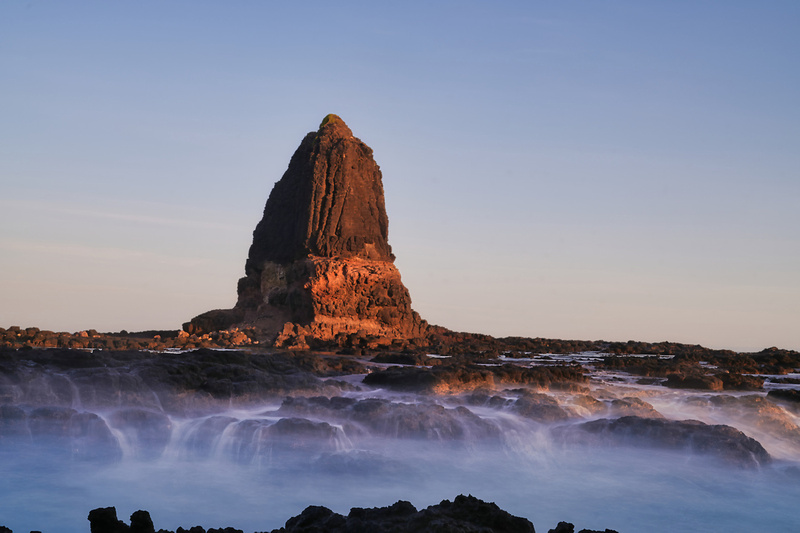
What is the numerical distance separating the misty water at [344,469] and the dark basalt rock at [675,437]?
17 cm

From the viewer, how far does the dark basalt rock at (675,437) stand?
43.5ft

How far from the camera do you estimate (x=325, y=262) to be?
41031mm

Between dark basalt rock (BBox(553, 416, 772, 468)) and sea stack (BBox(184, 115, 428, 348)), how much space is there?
2304 centimetres

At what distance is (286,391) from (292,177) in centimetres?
3270

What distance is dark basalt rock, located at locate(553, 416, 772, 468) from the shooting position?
43.5 feet

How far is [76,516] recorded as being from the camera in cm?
996

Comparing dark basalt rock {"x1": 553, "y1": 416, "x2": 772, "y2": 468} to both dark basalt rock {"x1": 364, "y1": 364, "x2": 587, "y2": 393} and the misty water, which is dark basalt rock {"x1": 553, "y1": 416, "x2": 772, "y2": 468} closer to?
the misty water

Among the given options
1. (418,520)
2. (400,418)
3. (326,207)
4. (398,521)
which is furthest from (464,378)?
(326,207)

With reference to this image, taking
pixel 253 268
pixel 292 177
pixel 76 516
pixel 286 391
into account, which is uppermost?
pixel 292 177

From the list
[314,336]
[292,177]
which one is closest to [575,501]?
[314,336]

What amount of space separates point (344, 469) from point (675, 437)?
674 cm

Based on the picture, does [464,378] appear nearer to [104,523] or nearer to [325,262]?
[104,523]

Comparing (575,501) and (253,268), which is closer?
(575,501)

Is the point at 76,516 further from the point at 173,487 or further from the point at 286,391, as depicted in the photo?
the point at 286,391
